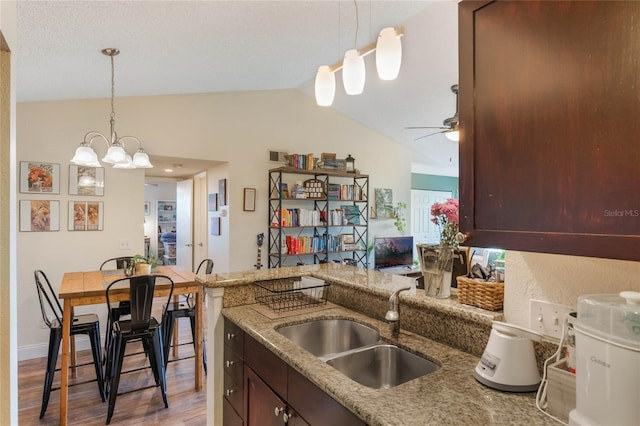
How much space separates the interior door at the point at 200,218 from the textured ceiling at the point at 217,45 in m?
1.86

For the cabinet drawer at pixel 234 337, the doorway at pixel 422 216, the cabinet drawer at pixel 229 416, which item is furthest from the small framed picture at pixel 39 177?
the doorway at pixel 422 216

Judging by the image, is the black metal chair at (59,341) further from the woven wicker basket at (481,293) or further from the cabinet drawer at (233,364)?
the woven wicker basket at (481,293)

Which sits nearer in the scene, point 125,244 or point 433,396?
point 433,396

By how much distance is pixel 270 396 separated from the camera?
144 cm

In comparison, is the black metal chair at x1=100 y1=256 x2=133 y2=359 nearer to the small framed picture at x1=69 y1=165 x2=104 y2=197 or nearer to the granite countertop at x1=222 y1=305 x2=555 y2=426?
the small framed picture at x1=69 y1=165 x2=104 y2=197

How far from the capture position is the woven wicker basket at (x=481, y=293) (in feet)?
4.09

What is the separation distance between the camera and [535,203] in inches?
32.5

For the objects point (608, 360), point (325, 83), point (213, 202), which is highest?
point (325, 83)

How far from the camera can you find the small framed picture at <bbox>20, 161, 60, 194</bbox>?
336cm

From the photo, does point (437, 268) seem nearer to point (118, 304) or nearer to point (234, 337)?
point (234, 337)

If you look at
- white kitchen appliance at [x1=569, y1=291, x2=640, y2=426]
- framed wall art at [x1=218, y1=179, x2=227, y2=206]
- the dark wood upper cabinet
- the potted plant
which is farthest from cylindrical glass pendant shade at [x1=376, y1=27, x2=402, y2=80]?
framed wall art at [x1=218, y1=179, x2=227, y2=206]

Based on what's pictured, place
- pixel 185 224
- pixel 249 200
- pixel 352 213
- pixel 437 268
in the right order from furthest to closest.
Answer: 1. pixel 185 224
2. pixel 352 213
3. pixel 249 200
4. pixel 437 268

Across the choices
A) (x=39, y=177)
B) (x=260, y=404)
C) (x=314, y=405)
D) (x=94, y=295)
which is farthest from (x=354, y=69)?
(x=39, y=177)

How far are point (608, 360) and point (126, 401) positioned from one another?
3.02 m
